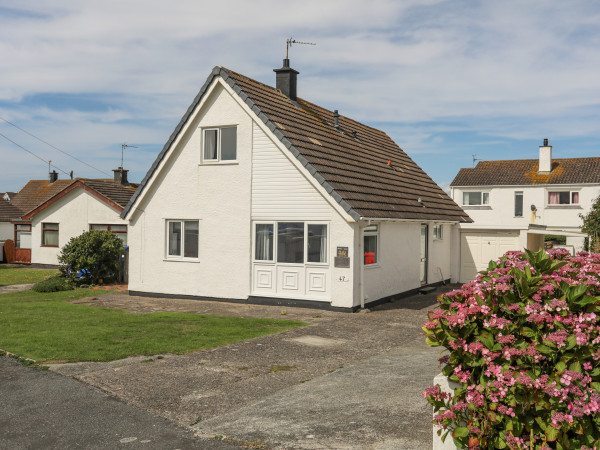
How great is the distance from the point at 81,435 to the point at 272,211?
11.4 m

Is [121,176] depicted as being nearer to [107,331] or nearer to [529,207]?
[107,331]

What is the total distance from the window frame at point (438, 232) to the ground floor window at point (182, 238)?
10.2 metres

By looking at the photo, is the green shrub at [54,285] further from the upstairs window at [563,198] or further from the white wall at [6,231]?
the upstairs window at [563,198]

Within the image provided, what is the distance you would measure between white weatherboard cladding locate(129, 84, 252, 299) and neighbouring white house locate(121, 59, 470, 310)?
0.04 m

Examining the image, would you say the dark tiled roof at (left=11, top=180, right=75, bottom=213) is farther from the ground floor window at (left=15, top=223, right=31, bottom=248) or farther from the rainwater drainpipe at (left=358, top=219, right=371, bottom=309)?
the rainwater drainpipe at (left=358, top=219, right=371, bottom=309)

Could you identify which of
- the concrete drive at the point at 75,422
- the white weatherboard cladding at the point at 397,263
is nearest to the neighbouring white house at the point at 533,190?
the white weatherboard cladding at the point at 397,263

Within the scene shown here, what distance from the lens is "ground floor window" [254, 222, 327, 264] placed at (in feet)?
54.9

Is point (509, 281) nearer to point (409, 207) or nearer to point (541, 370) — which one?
point (541, 370)

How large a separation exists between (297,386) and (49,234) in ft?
98.6

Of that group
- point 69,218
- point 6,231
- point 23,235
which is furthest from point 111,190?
point 6,231

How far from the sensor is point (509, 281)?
212 inches

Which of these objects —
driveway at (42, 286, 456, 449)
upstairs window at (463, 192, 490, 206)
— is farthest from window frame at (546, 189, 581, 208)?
driveway at (42, 286, 456, 449)

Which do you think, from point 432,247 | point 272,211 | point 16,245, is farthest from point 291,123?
point 16,245

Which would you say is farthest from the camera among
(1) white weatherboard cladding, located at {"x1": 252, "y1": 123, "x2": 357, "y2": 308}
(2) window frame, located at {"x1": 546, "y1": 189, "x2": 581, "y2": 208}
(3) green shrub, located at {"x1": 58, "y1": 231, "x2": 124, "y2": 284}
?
(2) window frame, located at {"x1": 546, "y1": 189, "x2": 581, "y2": 208}
